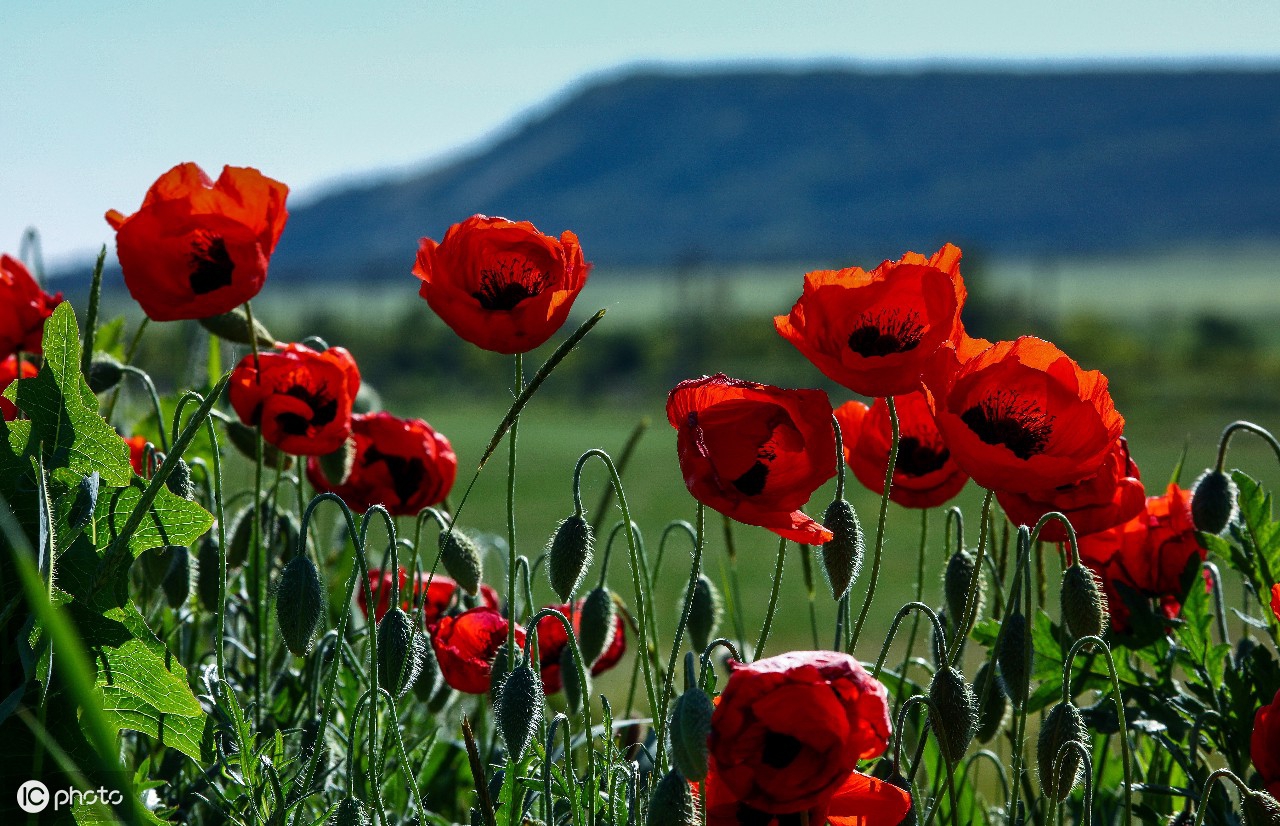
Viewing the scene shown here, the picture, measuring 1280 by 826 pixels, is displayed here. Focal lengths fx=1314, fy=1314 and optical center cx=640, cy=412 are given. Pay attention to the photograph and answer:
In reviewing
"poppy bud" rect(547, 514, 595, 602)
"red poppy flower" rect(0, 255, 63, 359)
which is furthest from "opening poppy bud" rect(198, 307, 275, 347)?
"poppy bud" rect(547, 514, 595, 602)

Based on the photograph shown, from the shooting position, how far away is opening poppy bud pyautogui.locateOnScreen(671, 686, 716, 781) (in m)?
0.82

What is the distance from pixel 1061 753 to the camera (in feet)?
3.26

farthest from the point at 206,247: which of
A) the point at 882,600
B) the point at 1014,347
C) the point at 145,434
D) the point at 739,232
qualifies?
the point at 739,232

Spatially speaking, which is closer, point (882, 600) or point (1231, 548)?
point (1231, 548)

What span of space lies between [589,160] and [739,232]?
24.5 m

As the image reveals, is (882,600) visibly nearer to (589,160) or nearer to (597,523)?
(597,523)

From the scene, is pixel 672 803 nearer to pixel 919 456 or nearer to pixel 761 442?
pixel 761 442

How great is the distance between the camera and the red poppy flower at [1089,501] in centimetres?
115

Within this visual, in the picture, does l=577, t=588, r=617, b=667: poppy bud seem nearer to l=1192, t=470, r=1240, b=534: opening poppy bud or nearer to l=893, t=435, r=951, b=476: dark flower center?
l=893, t=435, r=951, b=476: dark flower center

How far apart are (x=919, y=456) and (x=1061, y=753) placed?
45 cm

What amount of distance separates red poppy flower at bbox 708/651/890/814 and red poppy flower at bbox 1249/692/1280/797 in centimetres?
42

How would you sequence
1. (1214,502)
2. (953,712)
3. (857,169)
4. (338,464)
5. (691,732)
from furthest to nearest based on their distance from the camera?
(857,169) < (338,464) < (1214,502) < (953,712) < (691,732)

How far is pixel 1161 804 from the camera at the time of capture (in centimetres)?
143

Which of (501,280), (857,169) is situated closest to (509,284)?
(501,280)
